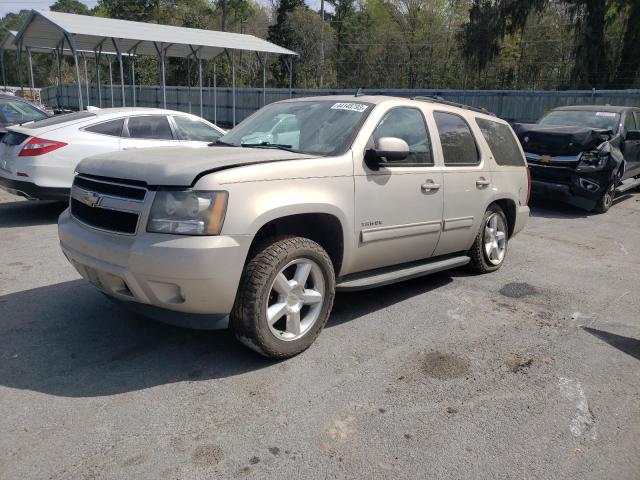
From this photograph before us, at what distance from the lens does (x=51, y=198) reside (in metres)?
7.26

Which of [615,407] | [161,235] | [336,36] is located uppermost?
[336,36]

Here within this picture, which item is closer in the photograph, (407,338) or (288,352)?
(288,352)

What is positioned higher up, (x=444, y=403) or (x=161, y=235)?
(x=161, y=235)

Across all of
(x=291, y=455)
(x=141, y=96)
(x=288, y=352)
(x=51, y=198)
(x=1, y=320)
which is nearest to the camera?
(x=291, y=455)

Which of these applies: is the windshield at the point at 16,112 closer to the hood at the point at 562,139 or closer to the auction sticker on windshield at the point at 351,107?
the auction sticker on windshield at the point at 351,107

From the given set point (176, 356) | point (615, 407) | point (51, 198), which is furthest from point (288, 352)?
point (51, 198)

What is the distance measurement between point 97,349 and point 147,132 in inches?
200

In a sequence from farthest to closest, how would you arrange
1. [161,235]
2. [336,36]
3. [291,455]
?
[336,36] < [161,235] < [291,455]

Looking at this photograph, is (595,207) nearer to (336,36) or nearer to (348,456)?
(348,456)

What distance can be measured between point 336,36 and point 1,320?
5451 centimetres

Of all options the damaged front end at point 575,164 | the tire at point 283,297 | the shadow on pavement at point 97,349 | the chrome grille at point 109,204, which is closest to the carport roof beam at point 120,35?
the damaged front end at point 575,164

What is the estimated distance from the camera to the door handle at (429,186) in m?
4.47

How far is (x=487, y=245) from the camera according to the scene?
5.68 metres

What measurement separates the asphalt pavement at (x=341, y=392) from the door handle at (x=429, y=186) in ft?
3.46
